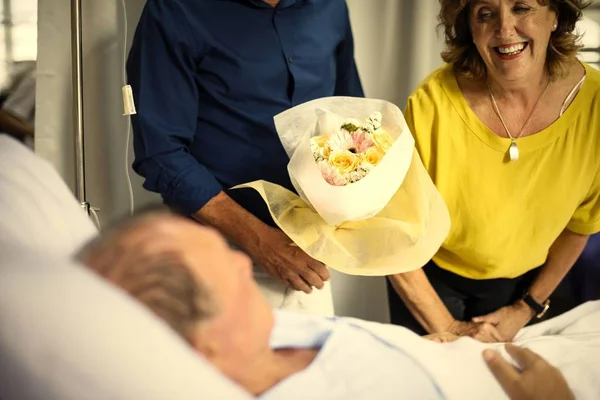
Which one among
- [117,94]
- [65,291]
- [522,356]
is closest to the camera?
[65,291]

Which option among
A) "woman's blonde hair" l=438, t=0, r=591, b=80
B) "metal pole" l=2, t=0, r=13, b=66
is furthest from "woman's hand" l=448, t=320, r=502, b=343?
"metal pole" l=2, t=0, r=13, b=66

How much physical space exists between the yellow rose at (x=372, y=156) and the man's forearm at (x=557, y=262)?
0.39 meters

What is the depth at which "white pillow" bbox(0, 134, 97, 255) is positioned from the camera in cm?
64

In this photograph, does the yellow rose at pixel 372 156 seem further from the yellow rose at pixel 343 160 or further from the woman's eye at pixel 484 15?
the woman's eye at pixel 484 15

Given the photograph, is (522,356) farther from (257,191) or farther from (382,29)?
(382,29)

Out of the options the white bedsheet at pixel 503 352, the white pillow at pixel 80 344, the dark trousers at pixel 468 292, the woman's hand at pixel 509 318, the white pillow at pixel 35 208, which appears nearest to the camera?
the white pillow at pixel 80 344

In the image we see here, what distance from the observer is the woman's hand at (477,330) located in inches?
36.7

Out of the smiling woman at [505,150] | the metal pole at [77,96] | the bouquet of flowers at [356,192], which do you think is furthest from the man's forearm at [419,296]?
the metal pole at [77,96]

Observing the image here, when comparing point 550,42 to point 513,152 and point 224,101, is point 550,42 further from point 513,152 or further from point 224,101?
point 224,101

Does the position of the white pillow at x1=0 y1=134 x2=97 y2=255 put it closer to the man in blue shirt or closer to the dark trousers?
the man in blue shirt

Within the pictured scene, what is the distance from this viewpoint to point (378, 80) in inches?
48.1

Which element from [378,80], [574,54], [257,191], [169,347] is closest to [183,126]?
[257,191]

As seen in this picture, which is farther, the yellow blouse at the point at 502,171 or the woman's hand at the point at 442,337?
the yellow blouse at the point at 502,171

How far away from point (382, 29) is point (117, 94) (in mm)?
488
